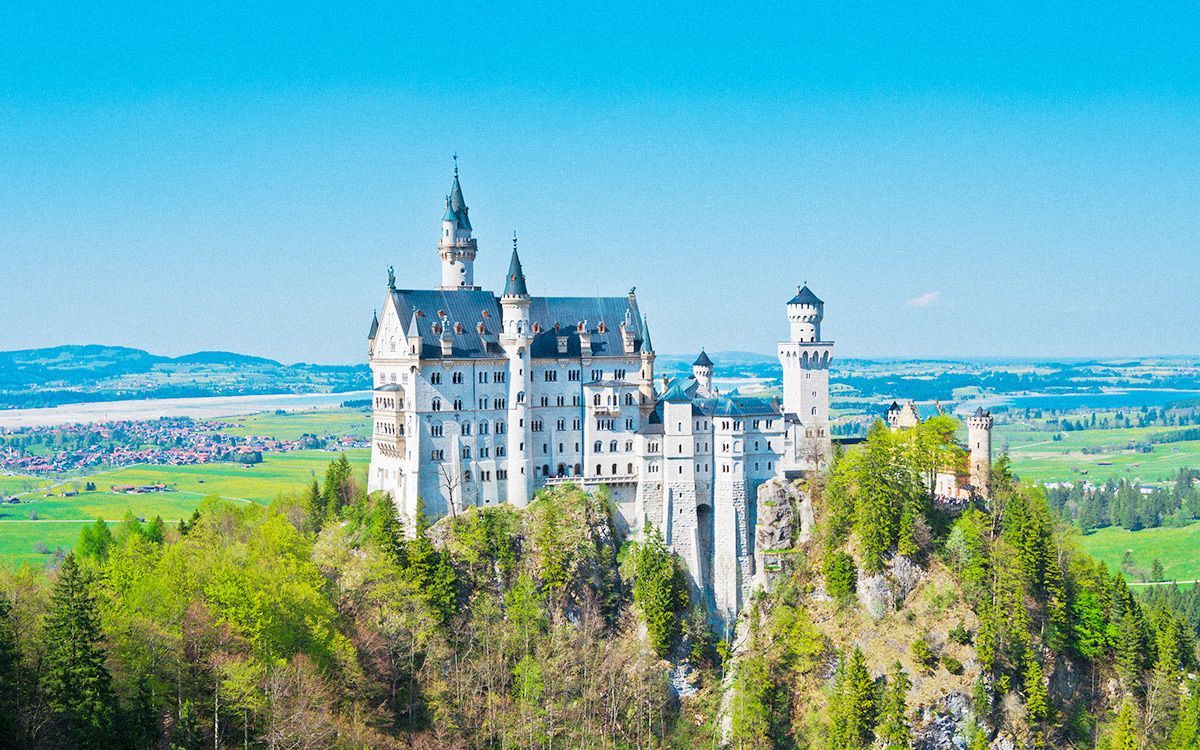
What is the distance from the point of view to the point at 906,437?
320 feet

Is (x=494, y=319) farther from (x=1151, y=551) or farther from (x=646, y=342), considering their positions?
(x=1151, y=551)

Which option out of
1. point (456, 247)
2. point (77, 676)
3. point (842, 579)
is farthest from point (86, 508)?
point (842, 579)

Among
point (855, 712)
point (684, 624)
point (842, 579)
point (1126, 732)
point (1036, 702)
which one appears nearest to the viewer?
point (855, 712)

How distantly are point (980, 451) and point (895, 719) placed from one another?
24796 millimetres

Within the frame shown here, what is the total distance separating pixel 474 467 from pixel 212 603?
25.5 metres

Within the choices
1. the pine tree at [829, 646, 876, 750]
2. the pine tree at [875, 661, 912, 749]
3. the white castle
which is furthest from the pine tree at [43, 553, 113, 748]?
the pine tree at [875, 661, 912, 749]

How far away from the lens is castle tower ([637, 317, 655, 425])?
99125 millimetres

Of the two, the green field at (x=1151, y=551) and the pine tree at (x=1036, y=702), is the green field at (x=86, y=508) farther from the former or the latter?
the green field at (x=1151, y=551)

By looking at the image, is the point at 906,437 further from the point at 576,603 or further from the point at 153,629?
the point at 153,629

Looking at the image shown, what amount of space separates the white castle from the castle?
0.35ft

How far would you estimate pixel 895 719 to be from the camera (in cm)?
8219

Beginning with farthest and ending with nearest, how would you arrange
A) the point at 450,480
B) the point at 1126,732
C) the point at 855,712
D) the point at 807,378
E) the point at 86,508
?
the point at 86,508, the point at 807,378, the point at 450,480, the point at 1126,732, the point at 855,712

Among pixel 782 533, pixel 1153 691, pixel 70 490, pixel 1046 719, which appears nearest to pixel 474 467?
pixel 782 533

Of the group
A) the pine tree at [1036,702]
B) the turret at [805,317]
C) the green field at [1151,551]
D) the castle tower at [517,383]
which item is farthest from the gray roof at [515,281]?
the green field at [1151,551]
